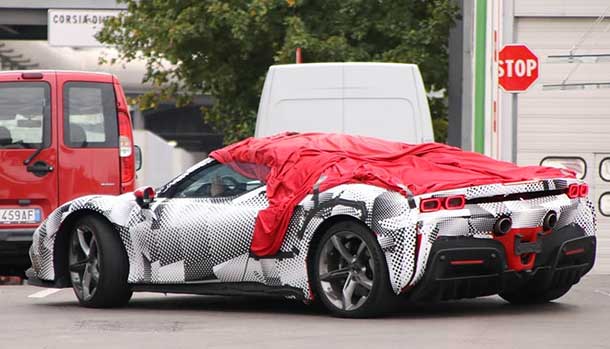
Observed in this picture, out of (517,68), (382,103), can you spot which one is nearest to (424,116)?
(382,103)

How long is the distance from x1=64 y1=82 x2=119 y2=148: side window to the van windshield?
22 cm

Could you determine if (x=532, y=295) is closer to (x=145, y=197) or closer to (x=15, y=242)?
(x=145, y=197)

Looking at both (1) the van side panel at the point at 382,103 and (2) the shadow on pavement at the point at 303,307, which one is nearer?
(2) the shadow on pavement at the point at 303,307

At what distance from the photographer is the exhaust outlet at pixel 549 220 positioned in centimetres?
1065

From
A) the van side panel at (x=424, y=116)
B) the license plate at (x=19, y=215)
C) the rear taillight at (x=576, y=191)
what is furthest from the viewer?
the license plate at (x=19, y=215)

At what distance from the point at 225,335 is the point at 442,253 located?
A: 4.73 feet

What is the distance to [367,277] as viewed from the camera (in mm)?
10500

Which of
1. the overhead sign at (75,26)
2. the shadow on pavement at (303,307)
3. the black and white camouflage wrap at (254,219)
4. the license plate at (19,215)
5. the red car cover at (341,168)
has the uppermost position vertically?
the overhead sign at (75,26)

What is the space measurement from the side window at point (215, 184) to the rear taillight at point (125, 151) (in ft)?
13.6

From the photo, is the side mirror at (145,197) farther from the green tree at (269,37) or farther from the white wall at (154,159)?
the white wall at (154,159)

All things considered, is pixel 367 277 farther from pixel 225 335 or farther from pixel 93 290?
pixel 93 290

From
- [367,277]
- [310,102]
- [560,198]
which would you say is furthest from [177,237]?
[310,102]

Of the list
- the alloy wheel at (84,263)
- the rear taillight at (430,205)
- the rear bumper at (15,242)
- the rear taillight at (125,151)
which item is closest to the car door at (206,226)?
the alloy wheel at (84,263)

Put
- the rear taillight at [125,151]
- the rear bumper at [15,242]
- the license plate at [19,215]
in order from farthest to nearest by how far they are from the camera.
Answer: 1. the rear taillight at [125,151]
2. the license plate at [19,215]
3. the rear bumper at [15,242]
